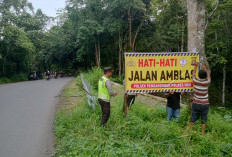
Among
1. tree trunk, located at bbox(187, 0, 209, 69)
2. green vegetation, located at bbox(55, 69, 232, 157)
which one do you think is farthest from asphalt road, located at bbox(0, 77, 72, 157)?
tree trunk, located at bbox(187, 0, 209, 69)

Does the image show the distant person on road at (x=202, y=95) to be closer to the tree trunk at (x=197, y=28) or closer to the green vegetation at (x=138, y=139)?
the green vegetation at (x=138, y=139)

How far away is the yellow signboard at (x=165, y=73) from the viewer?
14.0 feet

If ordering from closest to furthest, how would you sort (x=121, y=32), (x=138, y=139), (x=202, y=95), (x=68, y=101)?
(x=138, y=139) < (x=202, y=95) < (x=68, y=101) < (x=121, y=32)

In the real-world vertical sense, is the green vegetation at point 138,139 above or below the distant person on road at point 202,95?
below

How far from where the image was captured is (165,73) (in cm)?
436

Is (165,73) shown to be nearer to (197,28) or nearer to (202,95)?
(202,95)

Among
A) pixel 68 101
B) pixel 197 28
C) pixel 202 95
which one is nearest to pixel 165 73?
pixel 202 95

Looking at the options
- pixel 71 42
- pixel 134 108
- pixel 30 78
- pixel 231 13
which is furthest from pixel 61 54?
pixel 134 108

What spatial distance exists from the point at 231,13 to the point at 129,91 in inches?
→ 558

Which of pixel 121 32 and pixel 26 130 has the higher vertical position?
pixel 121 32

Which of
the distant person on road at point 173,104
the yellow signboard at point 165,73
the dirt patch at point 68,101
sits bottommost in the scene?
the dirt patch at point 68,101

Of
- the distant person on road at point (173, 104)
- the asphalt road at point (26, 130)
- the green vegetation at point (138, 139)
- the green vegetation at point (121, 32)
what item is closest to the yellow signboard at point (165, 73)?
the distant person on road at point (173, 104)

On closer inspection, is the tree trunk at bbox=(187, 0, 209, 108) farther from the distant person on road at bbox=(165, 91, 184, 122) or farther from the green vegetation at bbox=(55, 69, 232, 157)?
the green vegetation at bbox=(55, 69, 232, 157)

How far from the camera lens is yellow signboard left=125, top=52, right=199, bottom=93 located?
427 centimetres
